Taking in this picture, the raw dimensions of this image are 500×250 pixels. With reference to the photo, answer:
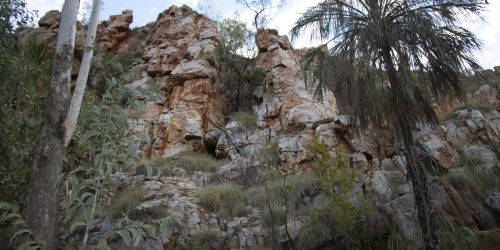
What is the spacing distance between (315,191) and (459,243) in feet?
10.7

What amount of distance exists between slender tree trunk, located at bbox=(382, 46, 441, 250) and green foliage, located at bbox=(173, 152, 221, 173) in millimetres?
6026

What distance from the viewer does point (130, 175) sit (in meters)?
8.89

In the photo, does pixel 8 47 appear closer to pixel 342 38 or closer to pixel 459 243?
pixel 342 38

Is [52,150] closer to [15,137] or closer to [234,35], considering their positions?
[15,137]

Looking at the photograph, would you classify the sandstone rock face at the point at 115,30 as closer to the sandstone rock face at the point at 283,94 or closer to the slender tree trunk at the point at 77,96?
the sandstone rock face at the point at 283,94

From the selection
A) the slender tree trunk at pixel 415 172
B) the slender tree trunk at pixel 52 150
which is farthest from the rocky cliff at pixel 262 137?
the slender tree trunk at pixel 52 150

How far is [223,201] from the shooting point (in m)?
7.62

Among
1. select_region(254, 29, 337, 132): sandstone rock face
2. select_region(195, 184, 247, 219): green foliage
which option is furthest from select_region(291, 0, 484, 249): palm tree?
select_region(254, 29, 337, 132): sandstone rock face

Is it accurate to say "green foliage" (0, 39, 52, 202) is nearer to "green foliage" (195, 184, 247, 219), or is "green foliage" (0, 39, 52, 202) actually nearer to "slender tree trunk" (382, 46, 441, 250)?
"green foliage" (195, 184, 247, 219)

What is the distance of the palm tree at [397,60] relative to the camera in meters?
5.07

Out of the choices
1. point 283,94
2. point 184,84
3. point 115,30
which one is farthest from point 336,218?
point 115,30

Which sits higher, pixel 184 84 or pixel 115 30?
pixel 115 30

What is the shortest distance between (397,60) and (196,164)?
6622mm

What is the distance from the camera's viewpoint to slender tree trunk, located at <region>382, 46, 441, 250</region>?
434 centimetres
